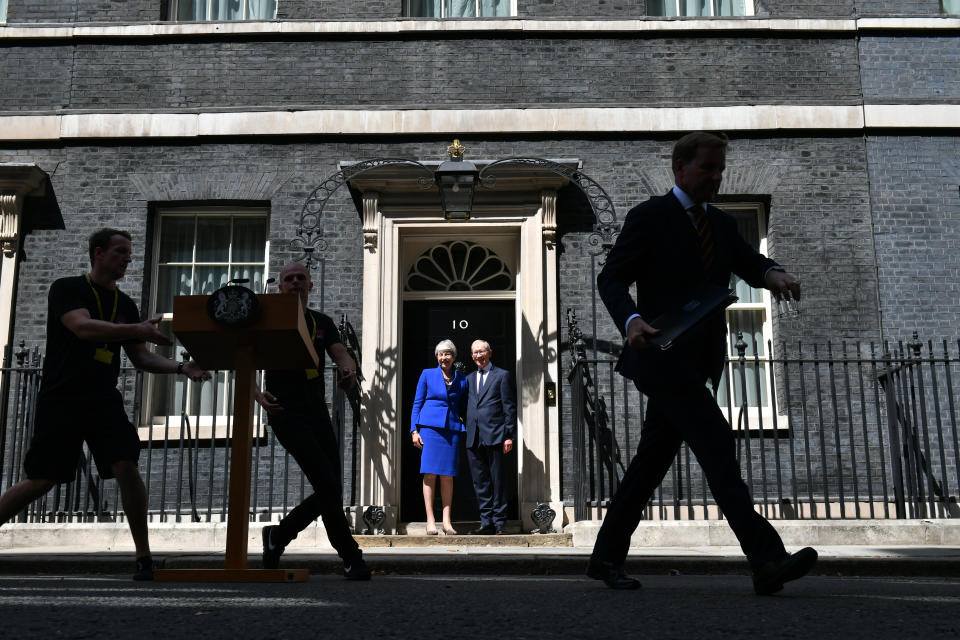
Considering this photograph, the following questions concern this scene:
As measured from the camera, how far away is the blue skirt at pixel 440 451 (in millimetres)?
9477

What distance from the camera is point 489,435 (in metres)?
9.48

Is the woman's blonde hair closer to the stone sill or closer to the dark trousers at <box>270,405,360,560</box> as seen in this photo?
the stone sill

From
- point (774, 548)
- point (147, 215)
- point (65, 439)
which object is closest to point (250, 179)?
point (147, 215)

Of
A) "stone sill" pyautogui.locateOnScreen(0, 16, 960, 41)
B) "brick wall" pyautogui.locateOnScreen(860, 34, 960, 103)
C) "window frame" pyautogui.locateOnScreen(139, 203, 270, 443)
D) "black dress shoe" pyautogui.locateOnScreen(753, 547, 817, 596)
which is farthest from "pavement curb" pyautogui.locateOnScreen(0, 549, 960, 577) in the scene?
"stone sill" pyautogui.locateOnScreen(0, 16, 960, 41)

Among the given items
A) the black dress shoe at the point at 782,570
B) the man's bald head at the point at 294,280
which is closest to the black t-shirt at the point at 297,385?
the man's bald head at the point at 294,280

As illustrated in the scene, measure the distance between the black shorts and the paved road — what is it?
896 mm

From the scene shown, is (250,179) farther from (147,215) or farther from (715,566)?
(715,566)

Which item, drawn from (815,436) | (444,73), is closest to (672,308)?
(815,436)

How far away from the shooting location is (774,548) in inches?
161

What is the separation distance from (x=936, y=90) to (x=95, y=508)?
30.6 ft

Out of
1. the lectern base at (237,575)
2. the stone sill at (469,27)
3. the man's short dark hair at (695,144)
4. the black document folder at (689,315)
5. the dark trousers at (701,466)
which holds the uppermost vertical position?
the stone sill at (469,27)

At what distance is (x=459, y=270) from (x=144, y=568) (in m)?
6.18

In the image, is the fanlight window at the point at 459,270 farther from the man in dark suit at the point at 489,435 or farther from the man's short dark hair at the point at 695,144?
the man's short dark hair at the point at 695,144

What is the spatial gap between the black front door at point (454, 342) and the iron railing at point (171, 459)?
27.6 inches
